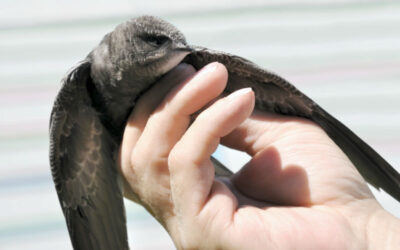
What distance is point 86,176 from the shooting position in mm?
2053

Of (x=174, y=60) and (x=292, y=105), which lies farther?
(x=292, y=105)

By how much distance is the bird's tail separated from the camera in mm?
1855

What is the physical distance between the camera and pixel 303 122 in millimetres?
1766

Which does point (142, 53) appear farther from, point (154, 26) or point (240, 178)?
point (240, 178)

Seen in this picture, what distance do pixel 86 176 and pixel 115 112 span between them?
373mm

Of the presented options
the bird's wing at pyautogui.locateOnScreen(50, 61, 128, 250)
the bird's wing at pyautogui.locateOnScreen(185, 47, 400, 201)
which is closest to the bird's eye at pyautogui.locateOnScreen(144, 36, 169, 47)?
the bird's wing at pyautogui.locateOnScreen(185, 47, 400, 201)

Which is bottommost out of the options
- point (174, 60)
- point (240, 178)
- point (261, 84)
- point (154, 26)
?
point (240, 178)

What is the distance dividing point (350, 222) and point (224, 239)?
0.42 metres

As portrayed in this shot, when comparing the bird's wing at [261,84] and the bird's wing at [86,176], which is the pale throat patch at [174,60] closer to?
the bird's wing at [261,84]

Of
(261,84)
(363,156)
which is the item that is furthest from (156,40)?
(363,156)

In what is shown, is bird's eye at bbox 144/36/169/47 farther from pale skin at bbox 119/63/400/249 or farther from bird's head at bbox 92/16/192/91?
pale skin at bbox 119/63/400/249

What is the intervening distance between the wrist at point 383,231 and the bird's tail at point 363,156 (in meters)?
0.41

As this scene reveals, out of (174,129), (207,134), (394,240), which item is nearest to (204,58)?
(174,129)

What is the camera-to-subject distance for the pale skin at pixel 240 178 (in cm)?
133
